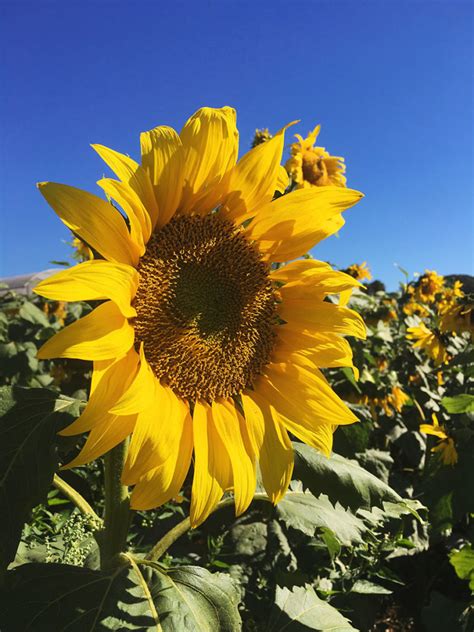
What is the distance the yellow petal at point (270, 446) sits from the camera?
55.1 inches

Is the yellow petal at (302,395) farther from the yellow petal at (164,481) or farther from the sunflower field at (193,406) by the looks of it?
the yellow petal at (164,481)

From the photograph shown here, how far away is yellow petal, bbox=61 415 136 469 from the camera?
44.8 inches

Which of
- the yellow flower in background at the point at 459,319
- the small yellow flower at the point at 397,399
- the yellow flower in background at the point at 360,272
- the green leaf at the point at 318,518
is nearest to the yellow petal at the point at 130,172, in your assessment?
the green leaf at the point at 318,518

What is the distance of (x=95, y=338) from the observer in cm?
115

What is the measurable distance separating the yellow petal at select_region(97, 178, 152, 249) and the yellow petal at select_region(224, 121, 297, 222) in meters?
0.27

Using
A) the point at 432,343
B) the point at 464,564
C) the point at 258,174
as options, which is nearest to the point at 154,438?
the point at 258,174

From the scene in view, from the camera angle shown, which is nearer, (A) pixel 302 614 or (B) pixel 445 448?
(A) pixel 302 614

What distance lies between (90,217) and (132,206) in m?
0.11

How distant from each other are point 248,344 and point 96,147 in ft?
Answer: 2.24

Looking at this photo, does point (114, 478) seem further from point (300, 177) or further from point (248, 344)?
point (300, 177)

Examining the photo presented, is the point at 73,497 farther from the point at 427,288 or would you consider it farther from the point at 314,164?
the point at 427,288

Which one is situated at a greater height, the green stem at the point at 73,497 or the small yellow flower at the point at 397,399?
the small yellow flower at the point at 397,399

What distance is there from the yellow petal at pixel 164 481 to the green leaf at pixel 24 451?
19cm

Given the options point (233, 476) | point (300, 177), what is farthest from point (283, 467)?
point (300, 177)
